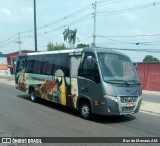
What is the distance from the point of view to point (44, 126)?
10.2 m

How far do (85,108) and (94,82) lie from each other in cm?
114

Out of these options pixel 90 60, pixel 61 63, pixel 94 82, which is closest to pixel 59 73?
pixel 61 63

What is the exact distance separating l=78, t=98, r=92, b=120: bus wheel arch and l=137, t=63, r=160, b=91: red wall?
61.0 feet

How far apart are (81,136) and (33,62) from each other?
28.8 ft

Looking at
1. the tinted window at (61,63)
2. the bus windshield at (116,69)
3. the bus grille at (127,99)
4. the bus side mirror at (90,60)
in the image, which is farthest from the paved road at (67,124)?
the bus side mirror at (90,60)

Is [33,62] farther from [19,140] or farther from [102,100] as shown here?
[19,140]

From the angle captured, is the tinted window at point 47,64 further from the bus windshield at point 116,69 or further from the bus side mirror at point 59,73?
the bus windshield at point 116,69

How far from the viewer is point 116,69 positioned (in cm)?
1155

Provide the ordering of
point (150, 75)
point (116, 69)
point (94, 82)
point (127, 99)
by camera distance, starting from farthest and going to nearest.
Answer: point (150, 75), point (116, 69), point (94, 82), point (127, 99)

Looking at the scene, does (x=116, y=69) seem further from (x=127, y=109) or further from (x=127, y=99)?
(x=127, y=109)

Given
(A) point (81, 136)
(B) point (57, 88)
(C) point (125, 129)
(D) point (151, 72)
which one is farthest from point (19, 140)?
(D) point (151, 72)

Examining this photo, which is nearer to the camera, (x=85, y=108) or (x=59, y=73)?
(x=85, y=108)

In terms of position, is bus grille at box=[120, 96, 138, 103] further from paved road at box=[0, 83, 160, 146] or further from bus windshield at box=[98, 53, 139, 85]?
paved road at box=[0, 83, 160, 146]

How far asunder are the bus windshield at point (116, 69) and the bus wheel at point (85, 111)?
138cm
